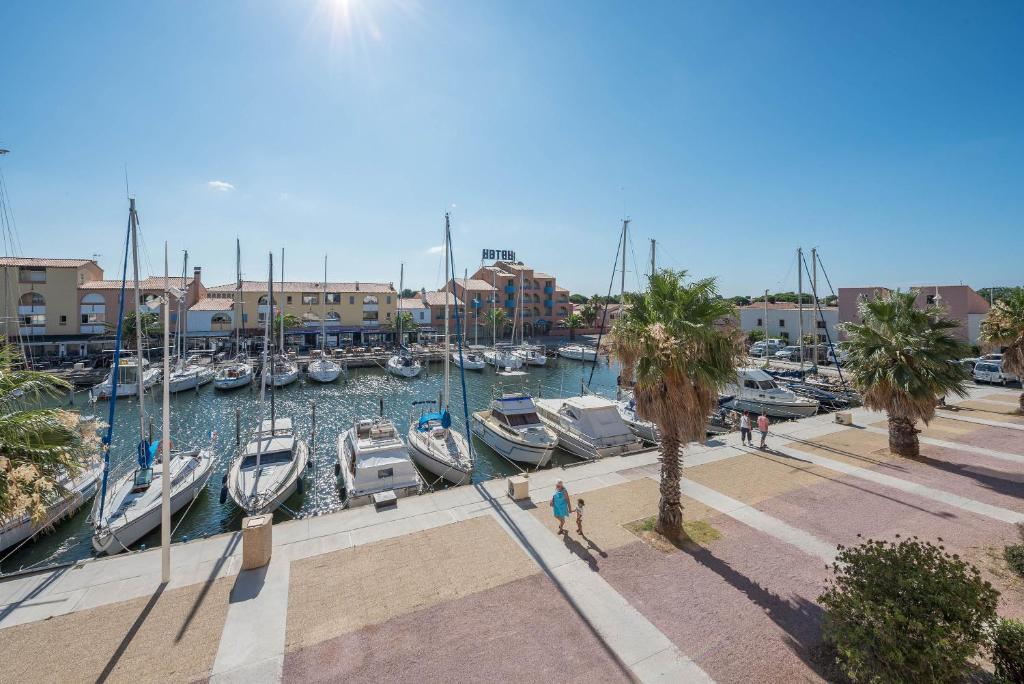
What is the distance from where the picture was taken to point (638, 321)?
41.5 ft

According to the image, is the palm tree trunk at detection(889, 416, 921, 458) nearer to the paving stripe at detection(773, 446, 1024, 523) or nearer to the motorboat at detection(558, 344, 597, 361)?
the paving stripe at detection(773, 446, 1024, 523)

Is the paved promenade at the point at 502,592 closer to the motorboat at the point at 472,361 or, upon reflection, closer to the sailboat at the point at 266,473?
the sailboat at the point at 266,473

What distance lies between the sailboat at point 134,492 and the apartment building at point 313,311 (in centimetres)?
4920

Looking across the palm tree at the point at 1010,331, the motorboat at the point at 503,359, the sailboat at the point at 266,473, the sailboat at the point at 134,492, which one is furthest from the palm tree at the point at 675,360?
the motorboat at the point at 503,359

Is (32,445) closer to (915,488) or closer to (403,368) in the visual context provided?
(915,488)

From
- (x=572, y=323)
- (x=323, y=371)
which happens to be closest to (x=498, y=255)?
(x=572, y=323)

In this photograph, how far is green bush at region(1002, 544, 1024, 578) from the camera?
415 inches

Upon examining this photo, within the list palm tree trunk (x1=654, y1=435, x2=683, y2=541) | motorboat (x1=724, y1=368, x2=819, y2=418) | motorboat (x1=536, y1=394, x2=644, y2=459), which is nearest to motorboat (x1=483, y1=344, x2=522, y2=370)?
motorboat (x1=724, y1=368, x2=819, y2=418)

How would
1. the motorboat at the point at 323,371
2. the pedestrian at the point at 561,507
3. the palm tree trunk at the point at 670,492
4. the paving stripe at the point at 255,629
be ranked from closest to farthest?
the paving stripe at the point at 255,629
the palm tree trunk at the point at 670,492
the pedestrian at the point at 561,507
the motorboat at the point at 323,371

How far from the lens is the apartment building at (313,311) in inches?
2606

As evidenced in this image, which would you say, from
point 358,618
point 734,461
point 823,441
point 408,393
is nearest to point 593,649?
point 358,618

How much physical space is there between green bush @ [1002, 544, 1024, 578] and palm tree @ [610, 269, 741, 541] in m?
7.53

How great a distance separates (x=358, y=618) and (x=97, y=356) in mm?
62915

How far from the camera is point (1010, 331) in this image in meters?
23.9
